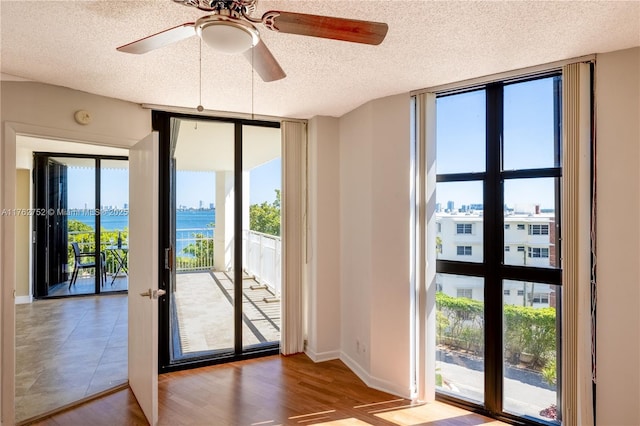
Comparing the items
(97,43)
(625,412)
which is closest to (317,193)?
(97,43)

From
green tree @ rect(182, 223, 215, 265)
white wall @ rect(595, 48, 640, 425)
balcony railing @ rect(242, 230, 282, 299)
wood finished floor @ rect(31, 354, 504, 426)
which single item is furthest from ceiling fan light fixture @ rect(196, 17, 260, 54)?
balcony railing @ rect(242, 230, 282, 299)

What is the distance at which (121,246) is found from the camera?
18.2ft

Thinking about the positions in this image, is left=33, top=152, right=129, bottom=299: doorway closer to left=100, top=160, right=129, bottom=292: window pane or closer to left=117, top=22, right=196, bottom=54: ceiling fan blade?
left=100, top=160, right=129, bottom=292: window pane

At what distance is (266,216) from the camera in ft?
12.8

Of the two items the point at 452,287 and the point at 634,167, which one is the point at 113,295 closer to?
the point at 452,287

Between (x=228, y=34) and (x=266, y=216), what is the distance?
2813 millimetres

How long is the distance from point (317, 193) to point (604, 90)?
240 centimetres

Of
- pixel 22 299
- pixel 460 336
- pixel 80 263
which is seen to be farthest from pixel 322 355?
pixel 22 299

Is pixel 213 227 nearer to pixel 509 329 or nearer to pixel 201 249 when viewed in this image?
pixel 201 249

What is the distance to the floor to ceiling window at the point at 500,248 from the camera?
232cm

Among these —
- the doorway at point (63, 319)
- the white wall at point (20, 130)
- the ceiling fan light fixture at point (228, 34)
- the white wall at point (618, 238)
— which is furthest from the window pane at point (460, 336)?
the white wall at point (20, 130)

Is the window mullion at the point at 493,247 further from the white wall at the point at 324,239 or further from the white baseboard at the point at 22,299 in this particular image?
the white baseboard at the point at 22,299

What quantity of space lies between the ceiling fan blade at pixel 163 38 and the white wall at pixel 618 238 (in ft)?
7.99

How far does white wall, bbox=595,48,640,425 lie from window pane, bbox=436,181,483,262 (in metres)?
0.76
